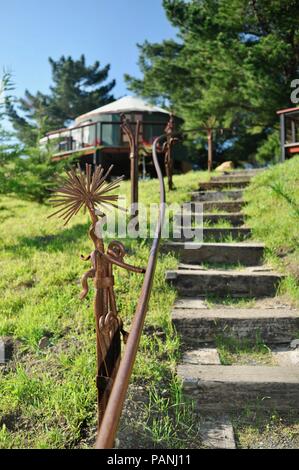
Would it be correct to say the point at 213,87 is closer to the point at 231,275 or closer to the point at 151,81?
the point at 151,81

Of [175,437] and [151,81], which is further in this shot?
[151,81]

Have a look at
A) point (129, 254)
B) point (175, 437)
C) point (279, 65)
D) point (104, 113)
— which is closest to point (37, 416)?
point (175, 437)

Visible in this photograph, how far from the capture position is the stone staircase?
241 cm

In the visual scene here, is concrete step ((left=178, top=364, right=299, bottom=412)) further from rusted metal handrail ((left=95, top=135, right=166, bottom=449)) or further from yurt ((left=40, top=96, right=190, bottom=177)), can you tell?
yurt ((left=40, top=96, right=190, bottom=177))

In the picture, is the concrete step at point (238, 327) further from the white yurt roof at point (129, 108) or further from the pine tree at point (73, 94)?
the pine tree at point (73, 94)

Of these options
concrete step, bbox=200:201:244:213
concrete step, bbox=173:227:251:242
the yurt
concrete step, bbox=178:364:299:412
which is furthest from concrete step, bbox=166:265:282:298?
the yurt

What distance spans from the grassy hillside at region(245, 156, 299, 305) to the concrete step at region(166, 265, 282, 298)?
0.14 m

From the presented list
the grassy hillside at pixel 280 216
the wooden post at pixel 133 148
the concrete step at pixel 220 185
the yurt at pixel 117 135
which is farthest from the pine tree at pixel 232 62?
the wooden post at pixel 133 148

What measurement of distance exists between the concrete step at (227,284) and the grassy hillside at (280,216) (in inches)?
5.5

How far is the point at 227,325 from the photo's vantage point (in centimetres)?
304

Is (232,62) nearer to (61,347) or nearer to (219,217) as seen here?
(219,217)

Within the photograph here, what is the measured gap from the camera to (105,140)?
15266 mm

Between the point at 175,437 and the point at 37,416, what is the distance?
73 cm
